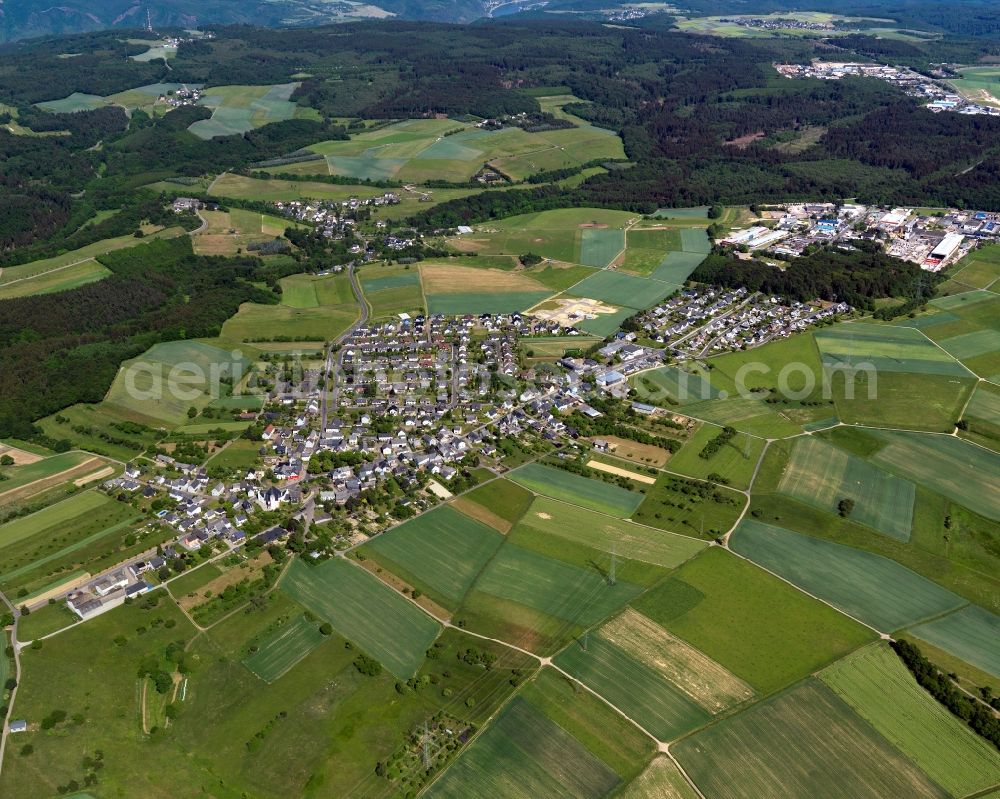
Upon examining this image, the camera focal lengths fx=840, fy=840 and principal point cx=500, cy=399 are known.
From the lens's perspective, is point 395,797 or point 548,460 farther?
point 548,460

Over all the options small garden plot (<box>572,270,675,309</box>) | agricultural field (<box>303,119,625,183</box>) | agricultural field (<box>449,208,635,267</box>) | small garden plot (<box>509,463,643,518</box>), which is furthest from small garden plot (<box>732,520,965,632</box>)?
agricultural field (<box>303,119,625,183</box>)

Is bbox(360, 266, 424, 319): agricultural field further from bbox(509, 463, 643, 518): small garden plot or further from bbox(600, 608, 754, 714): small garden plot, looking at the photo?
bbox(600, 608, 754, 714): small garden plot

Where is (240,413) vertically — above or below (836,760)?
below

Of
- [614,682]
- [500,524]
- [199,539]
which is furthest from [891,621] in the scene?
[199,539]

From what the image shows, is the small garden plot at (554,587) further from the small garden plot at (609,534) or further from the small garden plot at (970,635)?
the small garden plot at (970,635)

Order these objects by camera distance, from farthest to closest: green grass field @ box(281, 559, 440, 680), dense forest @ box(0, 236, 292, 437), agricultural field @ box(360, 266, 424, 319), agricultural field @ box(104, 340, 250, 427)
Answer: agricultural field @ box(360, 266, 424, 319) < dense forest @ box(0, 236, 292, 437) < agricultural field @ box(104, 340, 250, 427) < green grass field @ box(281, 559, 440, 680)

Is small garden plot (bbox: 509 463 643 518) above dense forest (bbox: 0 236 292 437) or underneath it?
above

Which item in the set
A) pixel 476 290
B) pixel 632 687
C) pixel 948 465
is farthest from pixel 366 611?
pixel 476 290

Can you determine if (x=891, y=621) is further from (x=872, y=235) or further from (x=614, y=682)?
(x=872, y=235)
